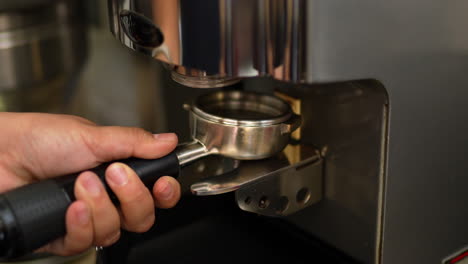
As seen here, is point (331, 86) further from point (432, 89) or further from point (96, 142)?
point (96, 142)

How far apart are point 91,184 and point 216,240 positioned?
0.48 feet

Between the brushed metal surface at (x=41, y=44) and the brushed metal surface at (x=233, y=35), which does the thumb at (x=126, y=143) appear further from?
the brushed metal surface at (x=41, y=44)

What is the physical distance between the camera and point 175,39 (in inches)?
16.6

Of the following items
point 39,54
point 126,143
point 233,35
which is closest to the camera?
point 233,35

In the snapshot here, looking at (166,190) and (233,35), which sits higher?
(233,35)

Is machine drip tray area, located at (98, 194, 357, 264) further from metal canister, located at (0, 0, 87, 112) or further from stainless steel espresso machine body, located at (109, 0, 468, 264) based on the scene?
metal canister, located at (0, 0, 87, 112)

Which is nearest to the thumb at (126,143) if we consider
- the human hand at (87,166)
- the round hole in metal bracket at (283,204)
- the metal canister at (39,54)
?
the human hand at (87,166)

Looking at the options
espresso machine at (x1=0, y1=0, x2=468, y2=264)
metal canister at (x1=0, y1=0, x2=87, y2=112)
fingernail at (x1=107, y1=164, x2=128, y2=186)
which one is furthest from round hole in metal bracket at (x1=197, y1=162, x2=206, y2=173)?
metal canister at (x1=0, y1=0, x2=87, y2=112)

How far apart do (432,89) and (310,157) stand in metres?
0.12

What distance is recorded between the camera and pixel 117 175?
46 centimetres

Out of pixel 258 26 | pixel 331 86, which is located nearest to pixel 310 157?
pixel 331 86

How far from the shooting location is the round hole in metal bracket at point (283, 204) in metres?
0.52

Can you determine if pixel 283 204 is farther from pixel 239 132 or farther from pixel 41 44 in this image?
pixel 41 44

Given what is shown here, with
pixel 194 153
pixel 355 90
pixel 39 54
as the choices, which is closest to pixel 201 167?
pixel 194 153
